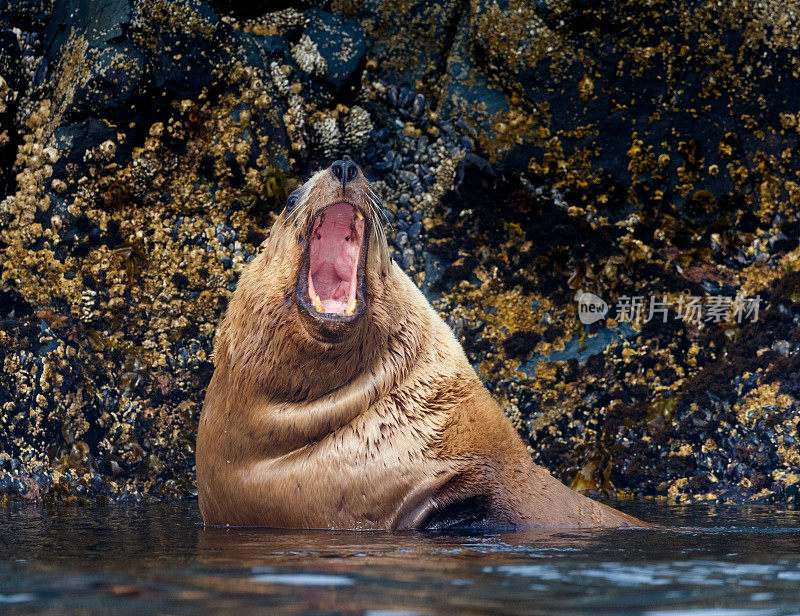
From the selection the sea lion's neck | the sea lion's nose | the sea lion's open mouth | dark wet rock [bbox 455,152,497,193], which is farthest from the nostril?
dark wet rock [bbox 455,152,497,193]

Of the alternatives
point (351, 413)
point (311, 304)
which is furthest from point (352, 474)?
point (311, 304)

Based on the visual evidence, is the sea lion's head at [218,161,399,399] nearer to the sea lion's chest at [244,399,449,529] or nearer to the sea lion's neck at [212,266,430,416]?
the sea lion's neck at [212,266,430,416]

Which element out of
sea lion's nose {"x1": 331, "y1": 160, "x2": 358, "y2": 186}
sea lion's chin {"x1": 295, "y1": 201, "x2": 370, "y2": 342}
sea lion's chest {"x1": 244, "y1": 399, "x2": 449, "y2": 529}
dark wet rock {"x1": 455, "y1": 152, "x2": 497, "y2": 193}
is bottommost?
sea lion's chest {"x1": 244, "y1": 399, "x2": 449, "y2": 529}

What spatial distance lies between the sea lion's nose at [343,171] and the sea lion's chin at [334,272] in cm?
12

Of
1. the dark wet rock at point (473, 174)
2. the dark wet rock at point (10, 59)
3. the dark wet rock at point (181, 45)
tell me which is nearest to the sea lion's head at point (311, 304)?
the dark wet rock at point (473, 174)

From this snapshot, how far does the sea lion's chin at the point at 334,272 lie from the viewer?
14.5 feet

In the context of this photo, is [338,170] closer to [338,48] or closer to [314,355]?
[314,355]

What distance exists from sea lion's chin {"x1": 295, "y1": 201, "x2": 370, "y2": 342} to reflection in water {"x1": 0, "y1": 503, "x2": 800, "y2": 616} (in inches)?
40.0

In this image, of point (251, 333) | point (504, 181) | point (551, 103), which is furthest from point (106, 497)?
point (551, 103)

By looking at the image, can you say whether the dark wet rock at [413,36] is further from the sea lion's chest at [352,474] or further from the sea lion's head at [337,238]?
the sea lion's chest at [352,474]

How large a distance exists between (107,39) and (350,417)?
4320mm

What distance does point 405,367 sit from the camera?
4.60 m

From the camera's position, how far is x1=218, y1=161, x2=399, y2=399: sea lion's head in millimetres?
4480

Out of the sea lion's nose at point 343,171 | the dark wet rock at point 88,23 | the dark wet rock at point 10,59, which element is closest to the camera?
the sea lion's nose at point 343,171
